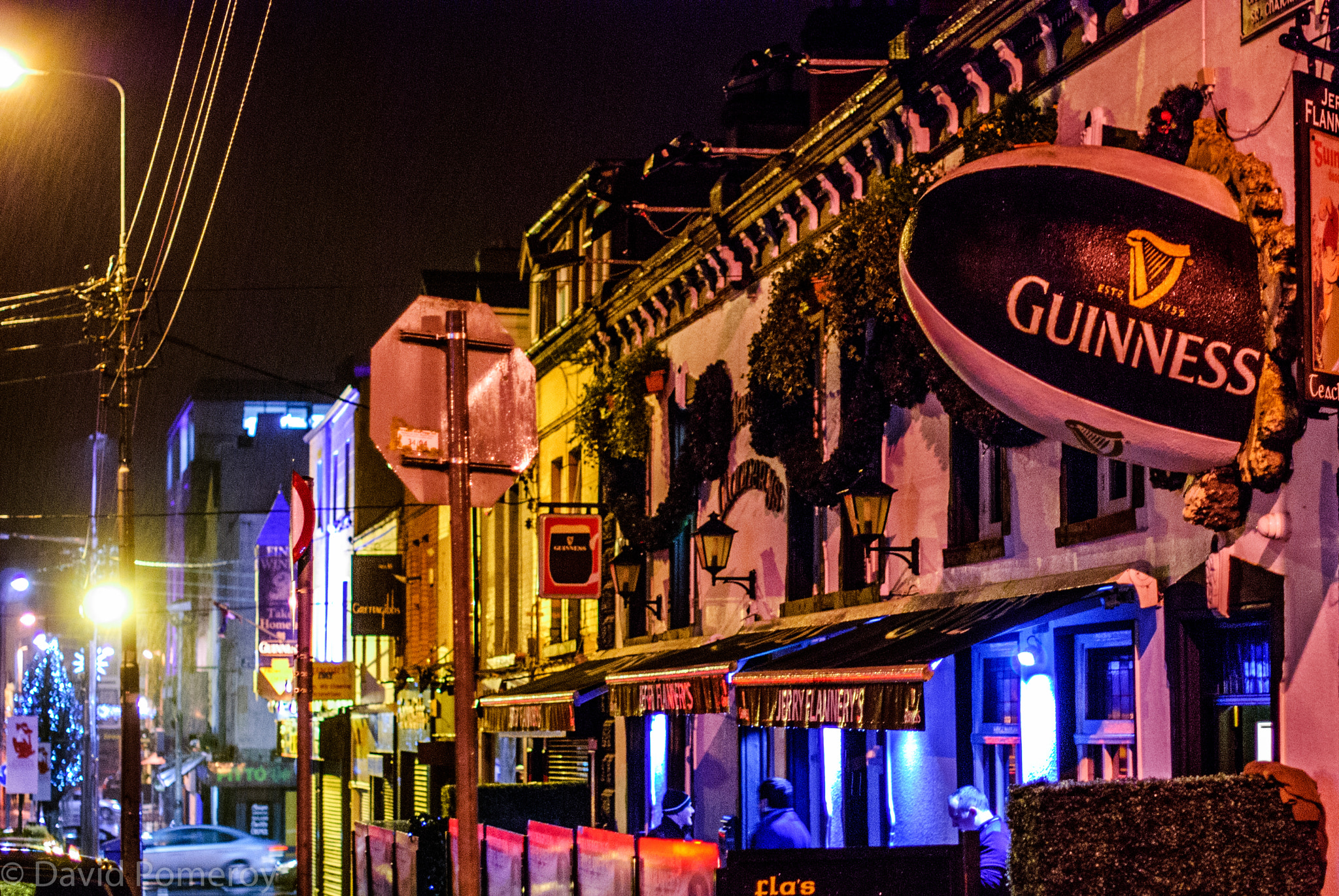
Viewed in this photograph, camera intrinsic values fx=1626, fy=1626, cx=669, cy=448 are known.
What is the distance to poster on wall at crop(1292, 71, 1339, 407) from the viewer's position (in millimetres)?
8250

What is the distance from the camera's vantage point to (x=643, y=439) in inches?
898

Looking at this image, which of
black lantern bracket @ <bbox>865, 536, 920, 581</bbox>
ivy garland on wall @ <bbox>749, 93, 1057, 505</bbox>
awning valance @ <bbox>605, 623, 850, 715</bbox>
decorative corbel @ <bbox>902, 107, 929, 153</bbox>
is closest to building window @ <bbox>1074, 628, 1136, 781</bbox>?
ivy garland on wall @ <bbox>749, 93, 1057, 505</bbox>

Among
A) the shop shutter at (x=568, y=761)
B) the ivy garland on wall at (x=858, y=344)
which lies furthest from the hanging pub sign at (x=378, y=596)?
the ivy garland on wall at (x=858, y=344)

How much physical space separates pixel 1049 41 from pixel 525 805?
10.6 metres

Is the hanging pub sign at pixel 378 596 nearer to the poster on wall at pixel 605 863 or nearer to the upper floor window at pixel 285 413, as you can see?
the poster on wall at pixel 605 863

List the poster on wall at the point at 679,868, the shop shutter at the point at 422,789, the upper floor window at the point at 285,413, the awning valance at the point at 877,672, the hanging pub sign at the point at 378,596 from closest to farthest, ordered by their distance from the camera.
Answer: the poster on wall at the point at 679,868
the awning valance at the point at 877,672
the shop shutter at the point at 422,789
the hanging pub sign at the point at 378,596
the upper floor window at the point at 285,413

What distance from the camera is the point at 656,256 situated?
890 inches

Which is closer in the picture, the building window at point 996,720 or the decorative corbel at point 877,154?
the building window at point 996,720

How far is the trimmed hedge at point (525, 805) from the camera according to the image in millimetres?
18188

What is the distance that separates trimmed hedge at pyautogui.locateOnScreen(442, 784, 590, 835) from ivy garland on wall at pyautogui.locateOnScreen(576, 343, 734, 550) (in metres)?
3.78

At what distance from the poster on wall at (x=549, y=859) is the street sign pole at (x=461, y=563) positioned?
13.1 ft

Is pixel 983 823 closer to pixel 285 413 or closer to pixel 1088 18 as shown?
pixel 1088 18

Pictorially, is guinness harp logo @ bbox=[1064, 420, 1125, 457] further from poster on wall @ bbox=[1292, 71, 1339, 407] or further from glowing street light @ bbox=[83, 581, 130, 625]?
glowing street light @ bbox=[83, 581, 130, 625]

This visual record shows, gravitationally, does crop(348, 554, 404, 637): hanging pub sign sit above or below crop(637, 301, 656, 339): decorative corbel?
below
